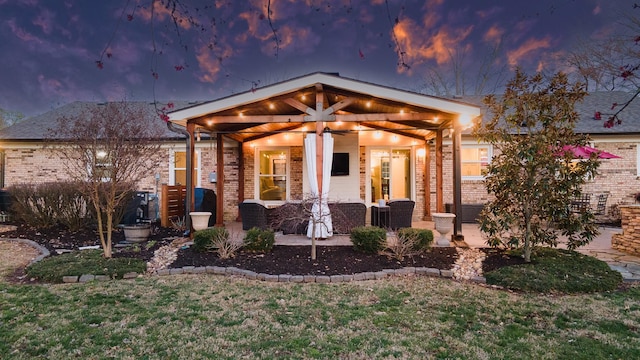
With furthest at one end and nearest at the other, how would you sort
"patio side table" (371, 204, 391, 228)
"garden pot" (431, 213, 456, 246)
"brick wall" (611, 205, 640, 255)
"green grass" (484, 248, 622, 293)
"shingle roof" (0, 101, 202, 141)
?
"shingle roof" (0, 101, 202, 141)
"patio side table" (371, 204, 391, 228)
"garden pot" (431, 213, 456, 246)
"brick wall" (611, 205, 640, 255)
"green grass" (484, 248, 622, 293)

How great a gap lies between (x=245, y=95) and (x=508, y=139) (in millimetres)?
5242

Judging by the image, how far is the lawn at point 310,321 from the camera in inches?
109

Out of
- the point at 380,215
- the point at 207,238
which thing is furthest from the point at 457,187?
the point at 207,238

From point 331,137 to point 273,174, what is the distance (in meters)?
4.40

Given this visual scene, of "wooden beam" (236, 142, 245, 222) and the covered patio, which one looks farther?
"wooden beam" (236, 142, 245, 222)

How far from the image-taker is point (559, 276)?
186 inches

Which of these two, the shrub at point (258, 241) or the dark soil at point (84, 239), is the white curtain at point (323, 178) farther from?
the dark soil at point (84, 239)

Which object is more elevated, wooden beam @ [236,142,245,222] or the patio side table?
wooden beam @ [236,142,245,222]

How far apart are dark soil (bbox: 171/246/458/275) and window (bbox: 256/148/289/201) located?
5.17 meters

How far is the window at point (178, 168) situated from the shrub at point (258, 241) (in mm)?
6121

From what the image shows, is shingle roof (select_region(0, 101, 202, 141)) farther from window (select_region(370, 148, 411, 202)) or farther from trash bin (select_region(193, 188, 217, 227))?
window (select_region(370, 148, 411, 202))

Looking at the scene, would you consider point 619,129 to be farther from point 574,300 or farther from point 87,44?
point 87,44

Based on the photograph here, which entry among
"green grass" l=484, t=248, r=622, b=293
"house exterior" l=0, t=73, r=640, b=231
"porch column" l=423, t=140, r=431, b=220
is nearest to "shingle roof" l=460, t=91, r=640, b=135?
"house exterior" l=0, t=73, r=640, b=231

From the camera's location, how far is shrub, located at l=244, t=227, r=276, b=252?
6008mm
